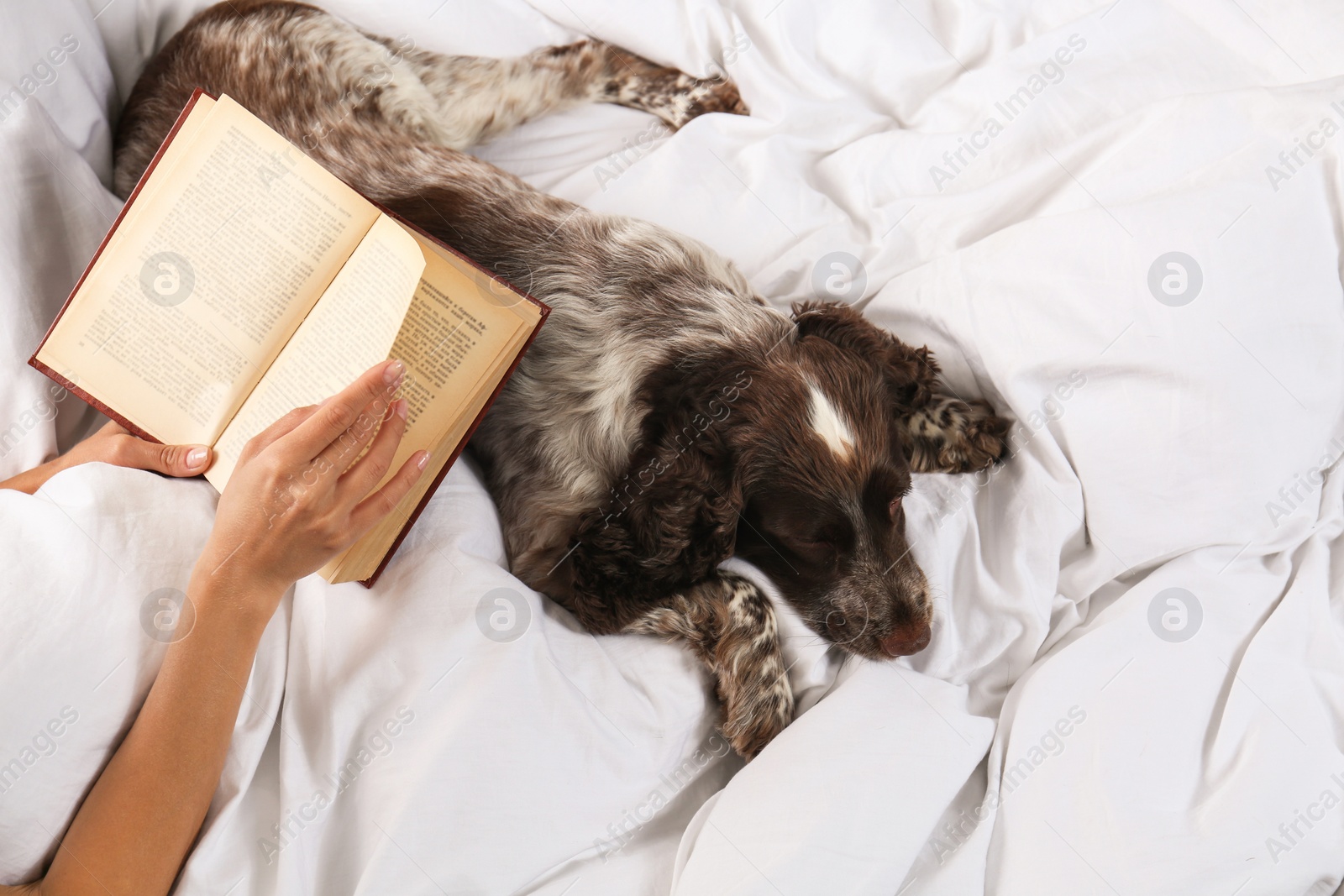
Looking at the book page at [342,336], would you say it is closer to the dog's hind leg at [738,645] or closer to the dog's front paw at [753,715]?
the dog's hind leg at [738,645]

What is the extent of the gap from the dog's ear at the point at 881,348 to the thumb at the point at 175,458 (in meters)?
1.52

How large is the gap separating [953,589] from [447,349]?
146 centimetres

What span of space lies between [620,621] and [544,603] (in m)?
0.21

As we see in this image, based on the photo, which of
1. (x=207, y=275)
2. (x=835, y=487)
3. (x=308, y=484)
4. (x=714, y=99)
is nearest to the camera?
(x=308, y=484)

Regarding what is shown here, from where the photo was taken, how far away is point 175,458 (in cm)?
200

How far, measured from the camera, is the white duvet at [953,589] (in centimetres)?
178

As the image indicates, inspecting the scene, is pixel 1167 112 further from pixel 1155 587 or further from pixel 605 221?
pixel 605 221

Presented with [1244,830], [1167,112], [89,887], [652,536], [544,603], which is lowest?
[89,887]

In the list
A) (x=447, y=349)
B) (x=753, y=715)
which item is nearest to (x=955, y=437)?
(x=753, y=715)

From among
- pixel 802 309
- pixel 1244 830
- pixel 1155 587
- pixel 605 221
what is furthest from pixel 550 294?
pixel 1244 830

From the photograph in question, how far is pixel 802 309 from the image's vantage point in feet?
7.76

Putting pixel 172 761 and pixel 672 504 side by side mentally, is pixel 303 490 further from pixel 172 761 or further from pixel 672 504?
pixel 672 504

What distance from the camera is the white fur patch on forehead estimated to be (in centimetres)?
206

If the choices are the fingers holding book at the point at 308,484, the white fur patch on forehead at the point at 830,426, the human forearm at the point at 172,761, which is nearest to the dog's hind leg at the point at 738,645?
the white fur patch on forehead at the point at 830,426
